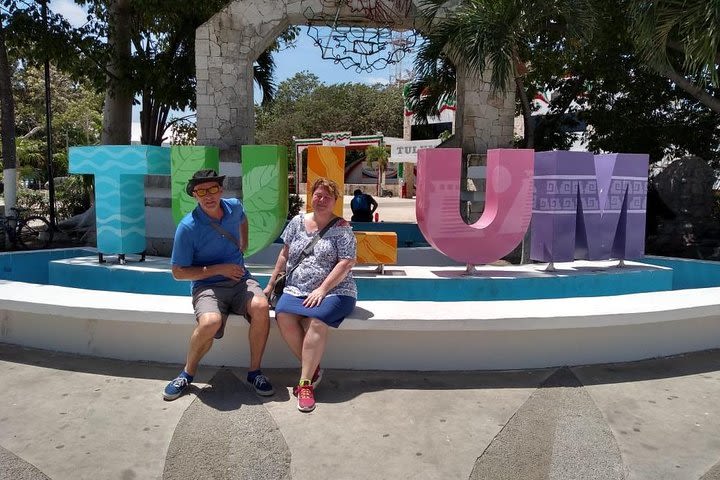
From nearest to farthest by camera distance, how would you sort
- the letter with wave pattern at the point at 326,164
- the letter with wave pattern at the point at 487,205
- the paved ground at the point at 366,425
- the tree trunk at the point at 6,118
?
the paved ground at the point at 366,425, the letter with wave pattern at the point at 487,205, the letter with wave pattern at the point at 326,164, the tree trunk at the point at 6,118

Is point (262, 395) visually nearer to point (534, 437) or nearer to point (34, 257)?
point (534, 437)

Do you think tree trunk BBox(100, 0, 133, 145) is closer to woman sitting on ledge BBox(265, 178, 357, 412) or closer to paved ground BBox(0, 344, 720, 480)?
paved ground BBox(0, 344, 720, 480)

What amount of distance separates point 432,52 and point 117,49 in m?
7.01

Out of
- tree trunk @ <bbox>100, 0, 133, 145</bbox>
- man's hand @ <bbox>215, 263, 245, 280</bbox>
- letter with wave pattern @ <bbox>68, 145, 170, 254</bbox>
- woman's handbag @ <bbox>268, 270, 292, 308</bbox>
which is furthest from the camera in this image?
tree trunk @ <bbox>100, 0, 133, 145</bbox>

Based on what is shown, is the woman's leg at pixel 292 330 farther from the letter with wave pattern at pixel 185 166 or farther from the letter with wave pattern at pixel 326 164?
the letter with wave pattern at pixel 185 166

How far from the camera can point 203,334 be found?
13.6 feet

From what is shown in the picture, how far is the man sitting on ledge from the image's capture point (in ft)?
13.7

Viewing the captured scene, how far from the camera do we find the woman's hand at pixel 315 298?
424 cm

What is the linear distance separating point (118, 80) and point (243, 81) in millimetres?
4570

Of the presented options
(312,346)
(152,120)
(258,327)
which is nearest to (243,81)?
(258,327)

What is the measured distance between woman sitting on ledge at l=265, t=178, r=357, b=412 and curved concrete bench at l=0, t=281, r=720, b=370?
0.90 feet

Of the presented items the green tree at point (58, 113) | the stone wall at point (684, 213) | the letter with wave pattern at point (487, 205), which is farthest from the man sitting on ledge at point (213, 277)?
the green tree at point (58, 113)

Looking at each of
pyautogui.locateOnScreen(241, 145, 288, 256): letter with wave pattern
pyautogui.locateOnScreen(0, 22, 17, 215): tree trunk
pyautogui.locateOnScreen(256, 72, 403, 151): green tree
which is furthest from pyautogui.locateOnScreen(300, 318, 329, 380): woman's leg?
pyautogui.locateOnScreen(256, 72, 403, 151): green tree

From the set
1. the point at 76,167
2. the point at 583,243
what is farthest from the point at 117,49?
the point at 583,243
